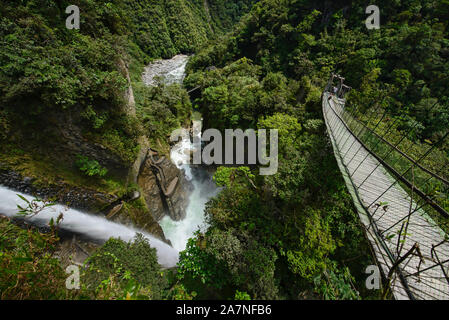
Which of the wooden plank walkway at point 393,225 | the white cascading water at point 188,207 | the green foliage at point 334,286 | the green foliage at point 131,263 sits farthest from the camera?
the white cascading water at point 188,207

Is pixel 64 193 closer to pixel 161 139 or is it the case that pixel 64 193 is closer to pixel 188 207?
pixel 161 139

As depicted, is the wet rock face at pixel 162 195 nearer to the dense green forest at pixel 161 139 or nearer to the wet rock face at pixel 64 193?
the dense green forest at pixel 161 139

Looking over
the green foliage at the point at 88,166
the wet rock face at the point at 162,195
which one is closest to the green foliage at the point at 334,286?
the wet rock face at the point at 162,195

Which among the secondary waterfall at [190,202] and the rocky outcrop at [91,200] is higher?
the rocky outcrop at [91,200]

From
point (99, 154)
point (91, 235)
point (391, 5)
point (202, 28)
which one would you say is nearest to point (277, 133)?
point (99, 154)

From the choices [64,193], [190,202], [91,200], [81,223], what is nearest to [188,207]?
[190,202]

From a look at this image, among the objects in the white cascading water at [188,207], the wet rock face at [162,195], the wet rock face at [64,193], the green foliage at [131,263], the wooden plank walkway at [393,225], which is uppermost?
the wooden plank walkway at [393,225]
